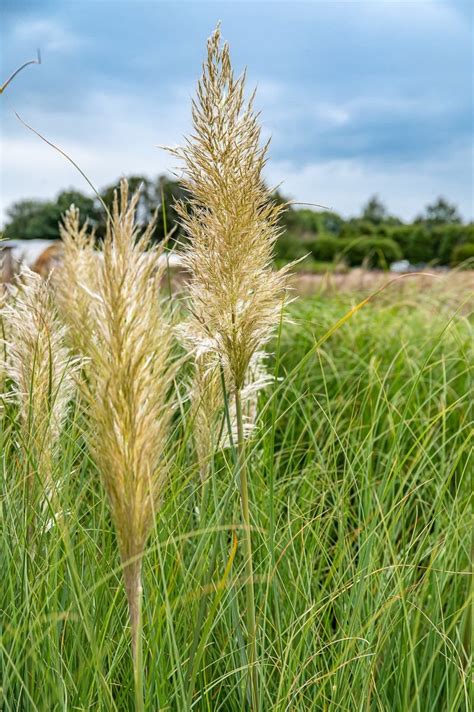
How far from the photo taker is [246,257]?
1459 millimetres

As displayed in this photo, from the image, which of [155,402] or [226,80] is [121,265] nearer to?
[155,402]

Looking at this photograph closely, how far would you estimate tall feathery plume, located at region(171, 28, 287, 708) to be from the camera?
4.73 feet

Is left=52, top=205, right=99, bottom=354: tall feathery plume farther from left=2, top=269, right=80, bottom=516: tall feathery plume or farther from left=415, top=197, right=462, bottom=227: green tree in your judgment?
left=415, top=197, right=462, bottom=227: green tree

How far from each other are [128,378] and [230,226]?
48cm

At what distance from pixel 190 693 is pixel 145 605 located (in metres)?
0.37

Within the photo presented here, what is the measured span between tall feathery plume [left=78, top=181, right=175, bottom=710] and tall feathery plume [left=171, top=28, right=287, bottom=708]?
1.05 ft

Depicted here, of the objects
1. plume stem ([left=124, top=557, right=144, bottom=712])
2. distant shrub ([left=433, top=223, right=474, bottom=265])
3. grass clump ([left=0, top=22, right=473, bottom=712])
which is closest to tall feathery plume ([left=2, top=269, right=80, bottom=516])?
grass clump ([left=0, top=22, right=473, bottom=712])

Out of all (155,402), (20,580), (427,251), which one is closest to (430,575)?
(20,580)

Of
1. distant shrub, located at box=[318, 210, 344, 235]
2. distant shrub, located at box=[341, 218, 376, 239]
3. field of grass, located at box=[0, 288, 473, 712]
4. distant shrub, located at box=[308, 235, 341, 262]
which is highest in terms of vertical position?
distant shrub, located at box=[318, 210, 344, 235]

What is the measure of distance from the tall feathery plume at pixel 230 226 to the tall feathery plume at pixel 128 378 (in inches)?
12.6

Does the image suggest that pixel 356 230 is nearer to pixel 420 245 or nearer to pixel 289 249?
pixel 420 245

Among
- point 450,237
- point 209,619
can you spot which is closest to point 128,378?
point 209,619

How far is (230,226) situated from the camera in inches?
56.9

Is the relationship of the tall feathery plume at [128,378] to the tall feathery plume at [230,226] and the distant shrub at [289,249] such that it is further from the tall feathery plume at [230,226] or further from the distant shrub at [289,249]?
the distant shrub at [289,249]
